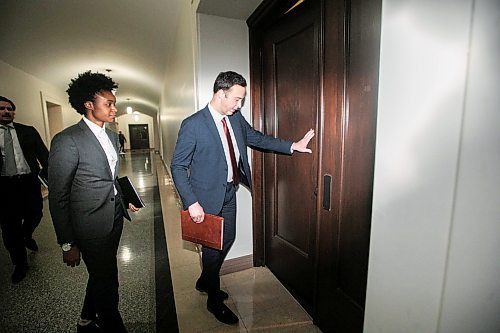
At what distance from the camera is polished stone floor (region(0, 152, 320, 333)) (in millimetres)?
1696

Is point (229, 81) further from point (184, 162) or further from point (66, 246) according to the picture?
point (66, 246)

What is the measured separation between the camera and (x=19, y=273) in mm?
2252

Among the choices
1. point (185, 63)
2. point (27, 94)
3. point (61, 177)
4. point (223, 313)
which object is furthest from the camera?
point (27, 94)

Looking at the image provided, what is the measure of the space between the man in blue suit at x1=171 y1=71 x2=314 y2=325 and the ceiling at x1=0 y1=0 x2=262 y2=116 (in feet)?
2.80

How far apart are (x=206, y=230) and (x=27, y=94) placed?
20.9 feet

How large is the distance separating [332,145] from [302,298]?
1238 mm

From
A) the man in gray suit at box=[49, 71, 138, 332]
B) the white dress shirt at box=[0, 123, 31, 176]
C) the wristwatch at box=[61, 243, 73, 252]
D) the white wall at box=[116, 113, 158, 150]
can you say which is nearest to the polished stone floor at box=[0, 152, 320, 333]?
the man in gray suit at box=[49, 71, 138, 332]

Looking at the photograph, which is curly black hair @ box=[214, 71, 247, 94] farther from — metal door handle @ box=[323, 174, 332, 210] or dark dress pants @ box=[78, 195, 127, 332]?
dark dress pants @ box=[78, 195, 127, 332]

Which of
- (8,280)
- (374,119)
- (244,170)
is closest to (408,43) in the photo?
(374,119)

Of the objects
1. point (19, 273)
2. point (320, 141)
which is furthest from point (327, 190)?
point (19, 273)

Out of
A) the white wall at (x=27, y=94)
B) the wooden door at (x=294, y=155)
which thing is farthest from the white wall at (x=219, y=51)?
the white wall at (x=27, y=94)

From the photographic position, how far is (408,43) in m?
0.58

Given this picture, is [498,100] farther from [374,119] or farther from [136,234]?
[136,234]

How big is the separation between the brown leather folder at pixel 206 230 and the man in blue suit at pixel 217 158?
2.0 inches
